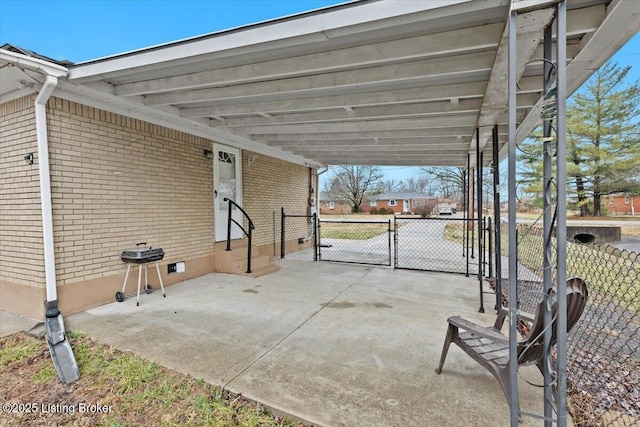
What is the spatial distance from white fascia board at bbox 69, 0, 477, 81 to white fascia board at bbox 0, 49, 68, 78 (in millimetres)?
239

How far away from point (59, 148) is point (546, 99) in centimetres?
453

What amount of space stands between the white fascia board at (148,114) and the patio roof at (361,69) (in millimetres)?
18

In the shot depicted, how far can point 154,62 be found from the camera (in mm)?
2814

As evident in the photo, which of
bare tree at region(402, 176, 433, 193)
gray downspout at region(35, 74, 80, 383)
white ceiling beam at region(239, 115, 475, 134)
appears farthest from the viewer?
bare tree at region(402, 176, 433, 193)

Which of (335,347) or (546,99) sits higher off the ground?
(546,99)

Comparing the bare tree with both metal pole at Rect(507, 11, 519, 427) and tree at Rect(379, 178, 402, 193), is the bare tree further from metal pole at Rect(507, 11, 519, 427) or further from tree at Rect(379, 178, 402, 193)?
metal pole at Rect(507, 11, 519, 427)

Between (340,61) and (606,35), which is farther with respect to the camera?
(340,61)

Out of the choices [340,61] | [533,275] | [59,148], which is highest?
[340,61]

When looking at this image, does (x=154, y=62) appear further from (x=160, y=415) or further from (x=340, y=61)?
(x=160, y=415)

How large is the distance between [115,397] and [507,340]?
2.62 metres

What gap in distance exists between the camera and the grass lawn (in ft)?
6.26

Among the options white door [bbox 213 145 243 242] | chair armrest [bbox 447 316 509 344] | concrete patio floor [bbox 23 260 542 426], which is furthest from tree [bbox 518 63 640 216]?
chair armrest [bbox 447 316 509 344]

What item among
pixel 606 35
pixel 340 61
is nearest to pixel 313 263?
pixel 340 61

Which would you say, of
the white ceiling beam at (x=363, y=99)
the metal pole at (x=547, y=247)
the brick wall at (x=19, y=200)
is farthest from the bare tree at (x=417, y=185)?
the metal pole at (x=547, y=247)
